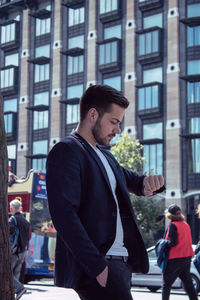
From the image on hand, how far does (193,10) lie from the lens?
39.3 meters

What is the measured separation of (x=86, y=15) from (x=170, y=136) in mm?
12503

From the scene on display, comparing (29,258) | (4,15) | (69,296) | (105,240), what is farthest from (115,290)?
(4,15)

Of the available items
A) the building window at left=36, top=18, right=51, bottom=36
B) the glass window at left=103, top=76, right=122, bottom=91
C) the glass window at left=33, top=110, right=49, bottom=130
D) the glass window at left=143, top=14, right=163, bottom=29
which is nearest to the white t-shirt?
the glass window at left=143, top=14, right=163, bottom=29

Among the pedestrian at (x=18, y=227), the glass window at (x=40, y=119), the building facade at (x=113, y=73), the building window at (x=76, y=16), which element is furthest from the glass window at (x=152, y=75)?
the pedestrian at (x=18, y=227)

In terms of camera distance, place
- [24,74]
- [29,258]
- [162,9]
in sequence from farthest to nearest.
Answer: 1. [24,74]
2. [162,9]
3. [29,258]

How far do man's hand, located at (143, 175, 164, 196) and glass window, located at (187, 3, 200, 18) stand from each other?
36968mm

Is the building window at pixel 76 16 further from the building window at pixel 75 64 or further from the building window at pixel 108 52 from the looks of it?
the building window at pixel 108 52

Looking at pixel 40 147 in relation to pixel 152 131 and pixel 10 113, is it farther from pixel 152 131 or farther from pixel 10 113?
pixel 152 131

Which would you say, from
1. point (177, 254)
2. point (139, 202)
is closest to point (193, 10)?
point (139, 202)

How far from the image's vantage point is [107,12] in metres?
43.6

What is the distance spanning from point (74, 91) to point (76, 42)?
12.6 ft

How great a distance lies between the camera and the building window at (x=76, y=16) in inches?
1801

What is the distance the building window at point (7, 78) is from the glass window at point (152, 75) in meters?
12.8

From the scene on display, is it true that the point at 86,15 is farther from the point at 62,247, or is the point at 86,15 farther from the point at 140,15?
the point at 62,247
